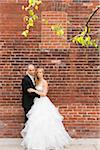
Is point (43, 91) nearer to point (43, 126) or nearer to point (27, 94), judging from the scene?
point (27, 94)

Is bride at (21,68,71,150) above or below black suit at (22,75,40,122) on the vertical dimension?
below

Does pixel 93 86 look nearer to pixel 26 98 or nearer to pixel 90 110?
pixel 90 110

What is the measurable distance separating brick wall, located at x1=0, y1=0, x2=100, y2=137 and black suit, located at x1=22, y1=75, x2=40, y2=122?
388mm

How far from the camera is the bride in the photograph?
25.2ft

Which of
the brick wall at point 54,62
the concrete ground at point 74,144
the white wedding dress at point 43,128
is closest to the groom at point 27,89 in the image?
the white wedding dress at point 43,128

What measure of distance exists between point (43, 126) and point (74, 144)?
0.98m

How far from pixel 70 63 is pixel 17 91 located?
1360mm

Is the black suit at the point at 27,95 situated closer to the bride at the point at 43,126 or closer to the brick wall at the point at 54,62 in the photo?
the bride at the point at 43,126

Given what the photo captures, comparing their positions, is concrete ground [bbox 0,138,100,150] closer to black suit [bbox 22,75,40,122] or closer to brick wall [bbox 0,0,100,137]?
brick wall [bbox 0,0,100,137]

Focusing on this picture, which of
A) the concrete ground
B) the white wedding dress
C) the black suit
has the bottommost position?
the concrete ground

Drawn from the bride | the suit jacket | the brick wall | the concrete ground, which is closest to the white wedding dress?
the bride

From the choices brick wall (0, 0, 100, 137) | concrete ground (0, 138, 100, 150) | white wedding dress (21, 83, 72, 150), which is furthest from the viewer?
brick wall (0, 0, 100, 137)

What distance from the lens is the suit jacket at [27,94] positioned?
7895 mm

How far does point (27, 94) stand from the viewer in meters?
7.99
